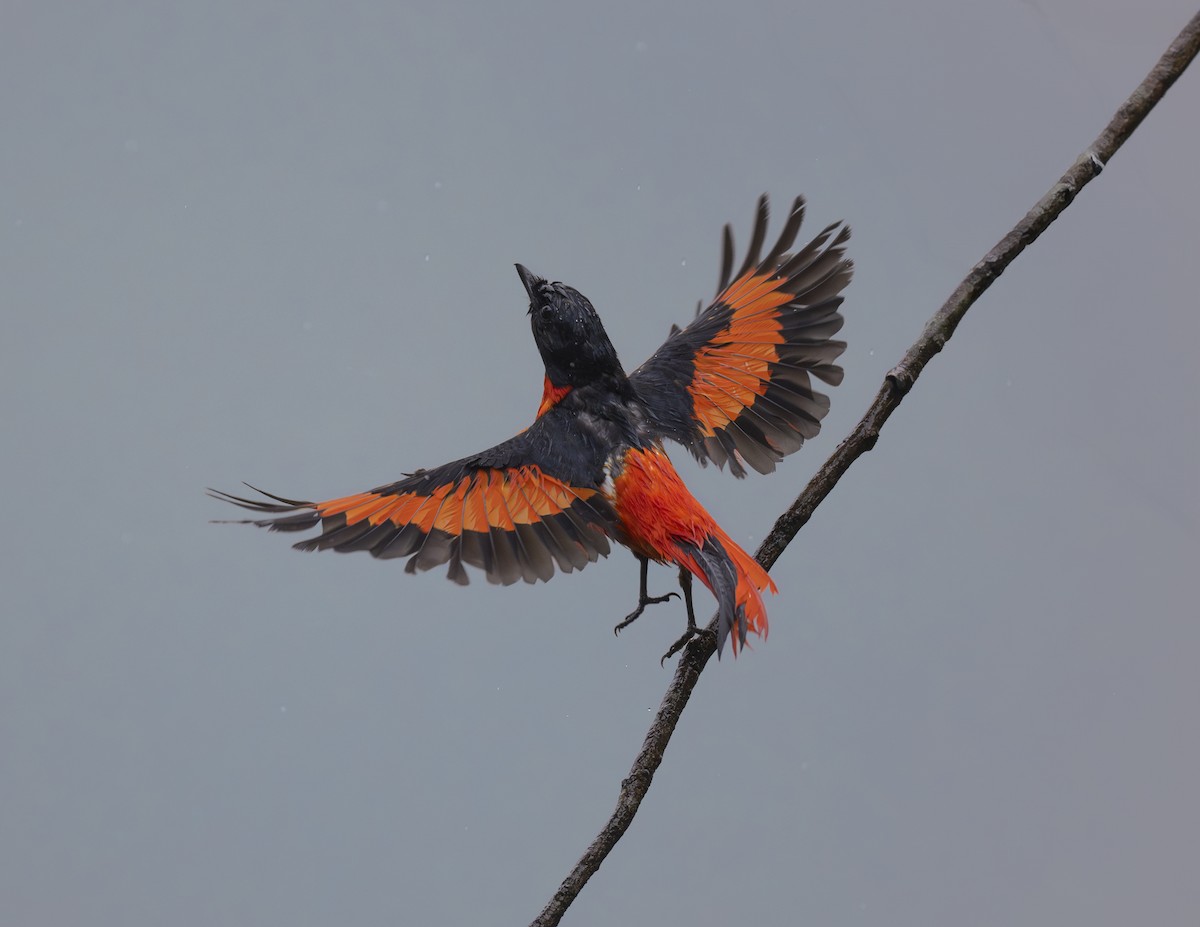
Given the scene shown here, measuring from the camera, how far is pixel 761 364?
1929mm

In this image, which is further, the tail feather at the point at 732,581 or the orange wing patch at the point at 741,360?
the orange wing patch at the point at 741,360

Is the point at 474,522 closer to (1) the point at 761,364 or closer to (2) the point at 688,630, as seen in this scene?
(2) the point at 688,630

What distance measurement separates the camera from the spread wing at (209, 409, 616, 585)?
1.60 metres

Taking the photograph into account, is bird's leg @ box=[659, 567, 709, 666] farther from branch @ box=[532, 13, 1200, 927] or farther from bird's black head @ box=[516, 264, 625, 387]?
bird's black head @ box=[516, 264, 625, 387]

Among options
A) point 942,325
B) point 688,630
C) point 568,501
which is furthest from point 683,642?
point 942,325

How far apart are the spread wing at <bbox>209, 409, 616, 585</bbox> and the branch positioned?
216mm

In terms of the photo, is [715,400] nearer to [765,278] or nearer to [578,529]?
[765,278]

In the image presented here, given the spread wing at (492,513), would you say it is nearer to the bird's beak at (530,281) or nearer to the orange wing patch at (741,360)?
the bird's beak at (530,281)

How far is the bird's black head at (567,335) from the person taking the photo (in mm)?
1650

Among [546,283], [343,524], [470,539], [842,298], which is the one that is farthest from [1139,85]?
[343,524]

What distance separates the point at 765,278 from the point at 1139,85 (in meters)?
0.66

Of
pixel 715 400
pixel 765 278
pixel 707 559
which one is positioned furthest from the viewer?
pixel 765 278

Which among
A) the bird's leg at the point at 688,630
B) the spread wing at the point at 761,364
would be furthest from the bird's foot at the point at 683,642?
the spread wing at the point at 761,364

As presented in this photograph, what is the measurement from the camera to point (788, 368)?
1.92 m
